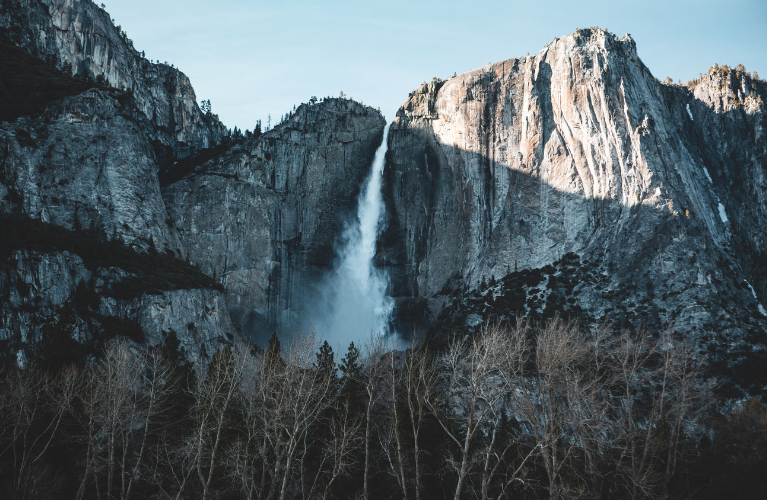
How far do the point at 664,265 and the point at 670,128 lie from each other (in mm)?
29783

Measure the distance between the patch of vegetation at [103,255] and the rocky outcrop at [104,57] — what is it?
38.9 m

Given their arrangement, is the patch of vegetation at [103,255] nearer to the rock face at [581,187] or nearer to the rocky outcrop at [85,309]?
the rocky outcrop at [85,309]

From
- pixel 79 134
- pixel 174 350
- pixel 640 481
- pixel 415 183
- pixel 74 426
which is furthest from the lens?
pixel 415 183

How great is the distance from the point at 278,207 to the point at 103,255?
33.2 m

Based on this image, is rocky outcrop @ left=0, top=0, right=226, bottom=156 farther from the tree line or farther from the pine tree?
the tree line

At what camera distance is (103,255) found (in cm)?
7206

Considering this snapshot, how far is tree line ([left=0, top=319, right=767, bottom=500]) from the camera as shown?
123 ft

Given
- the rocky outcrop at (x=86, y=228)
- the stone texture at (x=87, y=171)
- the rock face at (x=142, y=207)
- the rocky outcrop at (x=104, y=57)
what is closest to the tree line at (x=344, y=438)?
the rocky outcrop at (x=86, y=228)

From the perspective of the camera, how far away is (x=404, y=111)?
107 m

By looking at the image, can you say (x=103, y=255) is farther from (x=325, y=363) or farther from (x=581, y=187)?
(x=581, y=187)

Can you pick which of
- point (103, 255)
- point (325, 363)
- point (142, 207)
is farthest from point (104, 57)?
point (325, 363)

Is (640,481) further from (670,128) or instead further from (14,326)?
(670,128)

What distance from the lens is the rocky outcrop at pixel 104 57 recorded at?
375 ft

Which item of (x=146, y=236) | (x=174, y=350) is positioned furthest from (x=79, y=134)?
(x=174, y=350)
